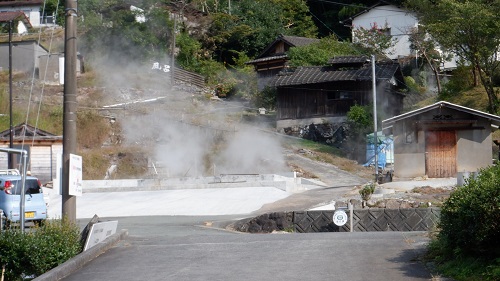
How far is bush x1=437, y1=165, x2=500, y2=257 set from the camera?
8461 mm

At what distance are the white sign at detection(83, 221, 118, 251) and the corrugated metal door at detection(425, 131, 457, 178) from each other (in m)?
22.9

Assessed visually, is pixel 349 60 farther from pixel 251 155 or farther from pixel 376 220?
pixel 376 220

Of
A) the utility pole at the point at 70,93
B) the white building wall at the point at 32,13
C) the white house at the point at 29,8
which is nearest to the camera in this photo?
the utility pole at the point at 70,93

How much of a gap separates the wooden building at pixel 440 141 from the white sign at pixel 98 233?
874 inches

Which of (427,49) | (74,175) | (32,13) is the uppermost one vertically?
(32,13)

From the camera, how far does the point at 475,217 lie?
8.66 meters

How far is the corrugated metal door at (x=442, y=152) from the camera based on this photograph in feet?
112

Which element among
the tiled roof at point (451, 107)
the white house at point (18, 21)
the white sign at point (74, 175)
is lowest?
the white sign at point (74, 175)

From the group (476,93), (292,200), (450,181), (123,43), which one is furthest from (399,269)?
(123,43)

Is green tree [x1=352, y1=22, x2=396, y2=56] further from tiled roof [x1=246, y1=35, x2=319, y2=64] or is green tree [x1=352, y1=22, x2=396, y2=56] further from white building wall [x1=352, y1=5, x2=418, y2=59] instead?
Answer: tiled roof [x1=246, y1=35, x2=319, y2=64]

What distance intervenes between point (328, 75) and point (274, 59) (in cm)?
860

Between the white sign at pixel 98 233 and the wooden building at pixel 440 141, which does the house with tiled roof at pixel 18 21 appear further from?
the white sign at pixel 98 233

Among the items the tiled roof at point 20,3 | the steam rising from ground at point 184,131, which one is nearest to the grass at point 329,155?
the steam rising from ground at point 184,131

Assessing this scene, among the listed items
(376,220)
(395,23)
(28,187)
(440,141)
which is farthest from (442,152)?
(395,23)
